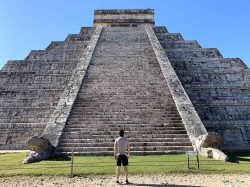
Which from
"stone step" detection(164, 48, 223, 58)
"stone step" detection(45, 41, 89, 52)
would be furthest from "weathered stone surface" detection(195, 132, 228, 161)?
"stone step" detection(45, 41, 89, 52)

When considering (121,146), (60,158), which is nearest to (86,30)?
(60,158)

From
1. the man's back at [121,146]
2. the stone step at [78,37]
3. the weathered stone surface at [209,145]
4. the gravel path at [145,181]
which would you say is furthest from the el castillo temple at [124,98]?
the stone step at [78,37]

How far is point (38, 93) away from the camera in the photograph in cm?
Result: 1266

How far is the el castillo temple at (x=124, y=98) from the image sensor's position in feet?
29.7

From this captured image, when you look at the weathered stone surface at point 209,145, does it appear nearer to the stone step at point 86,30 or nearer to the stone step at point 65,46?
the stone step at point 65,46

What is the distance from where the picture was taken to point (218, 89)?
12.9 m

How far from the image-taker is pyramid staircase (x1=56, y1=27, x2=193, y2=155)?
861 cm

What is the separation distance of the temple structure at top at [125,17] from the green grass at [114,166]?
23099 mm

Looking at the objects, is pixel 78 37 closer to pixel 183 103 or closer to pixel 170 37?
pixel 170 37

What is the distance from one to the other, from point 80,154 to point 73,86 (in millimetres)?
4886

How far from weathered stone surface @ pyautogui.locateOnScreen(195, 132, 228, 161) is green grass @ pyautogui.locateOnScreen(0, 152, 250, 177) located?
0.27 meters

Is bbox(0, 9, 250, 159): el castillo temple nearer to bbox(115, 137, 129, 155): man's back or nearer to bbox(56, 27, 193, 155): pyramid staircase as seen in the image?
bbox(56, 27, 193, 155): pyramid staircase

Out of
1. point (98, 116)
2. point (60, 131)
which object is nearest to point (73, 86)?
point (98, 116)

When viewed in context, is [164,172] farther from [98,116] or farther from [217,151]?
[98,116]
